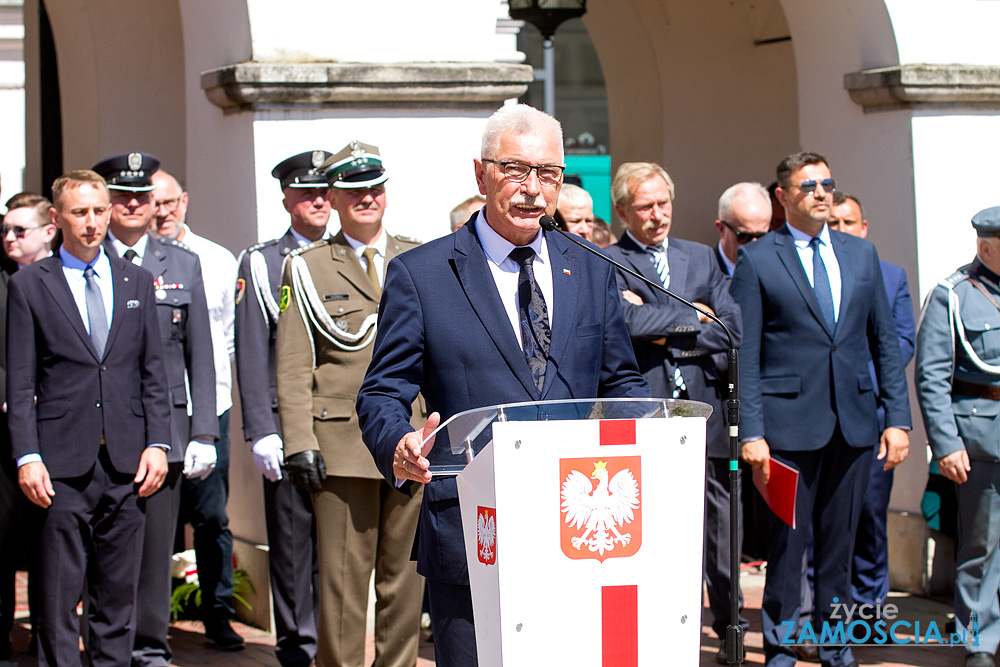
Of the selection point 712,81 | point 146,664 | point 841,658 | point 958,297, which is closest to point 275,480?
point 146,664

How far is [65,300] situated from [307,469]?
115 cm

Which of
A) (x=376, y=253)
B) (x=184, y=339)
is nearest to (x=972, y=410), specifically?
(x=376, y=253)

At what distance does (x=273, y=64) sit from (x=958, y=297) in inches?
128

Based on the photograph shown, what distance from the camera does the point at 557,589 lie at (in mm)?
2873

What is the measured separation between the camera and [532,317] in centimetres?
347

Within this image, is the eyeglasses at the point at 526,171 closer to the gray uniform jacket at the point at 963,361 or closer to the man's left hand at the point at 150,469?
the man's left hand at the point at 150,469

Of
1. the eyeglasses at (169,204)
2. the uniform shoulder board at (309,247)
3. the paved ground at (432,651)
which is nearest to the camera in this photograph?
the uniform shoulder board at (309,247)

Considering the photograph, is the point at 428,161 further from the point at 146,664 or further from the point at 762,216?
the point at 146,664

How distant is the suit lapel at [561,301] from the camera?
341cm

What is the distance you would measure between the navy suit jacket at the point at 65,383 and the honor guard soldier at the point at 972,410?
3226 mm

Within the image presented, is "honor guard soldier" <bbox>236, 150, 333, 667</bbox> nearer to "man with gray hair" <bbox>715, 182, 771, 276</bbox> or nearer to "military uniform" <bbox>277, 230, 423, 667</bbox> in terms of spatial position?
"military uniform" <bbox>277, 230, 423, 667</bbox>

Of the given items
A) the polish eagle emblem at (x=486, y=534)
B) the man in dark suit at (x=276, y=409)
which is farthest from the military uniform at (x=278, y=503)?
the polish eagle emblem at (x=486, y=534)

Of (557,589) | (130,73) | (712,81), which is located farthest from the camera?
(712,81)

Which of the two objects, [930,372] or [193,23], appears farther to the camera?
[193,23]
